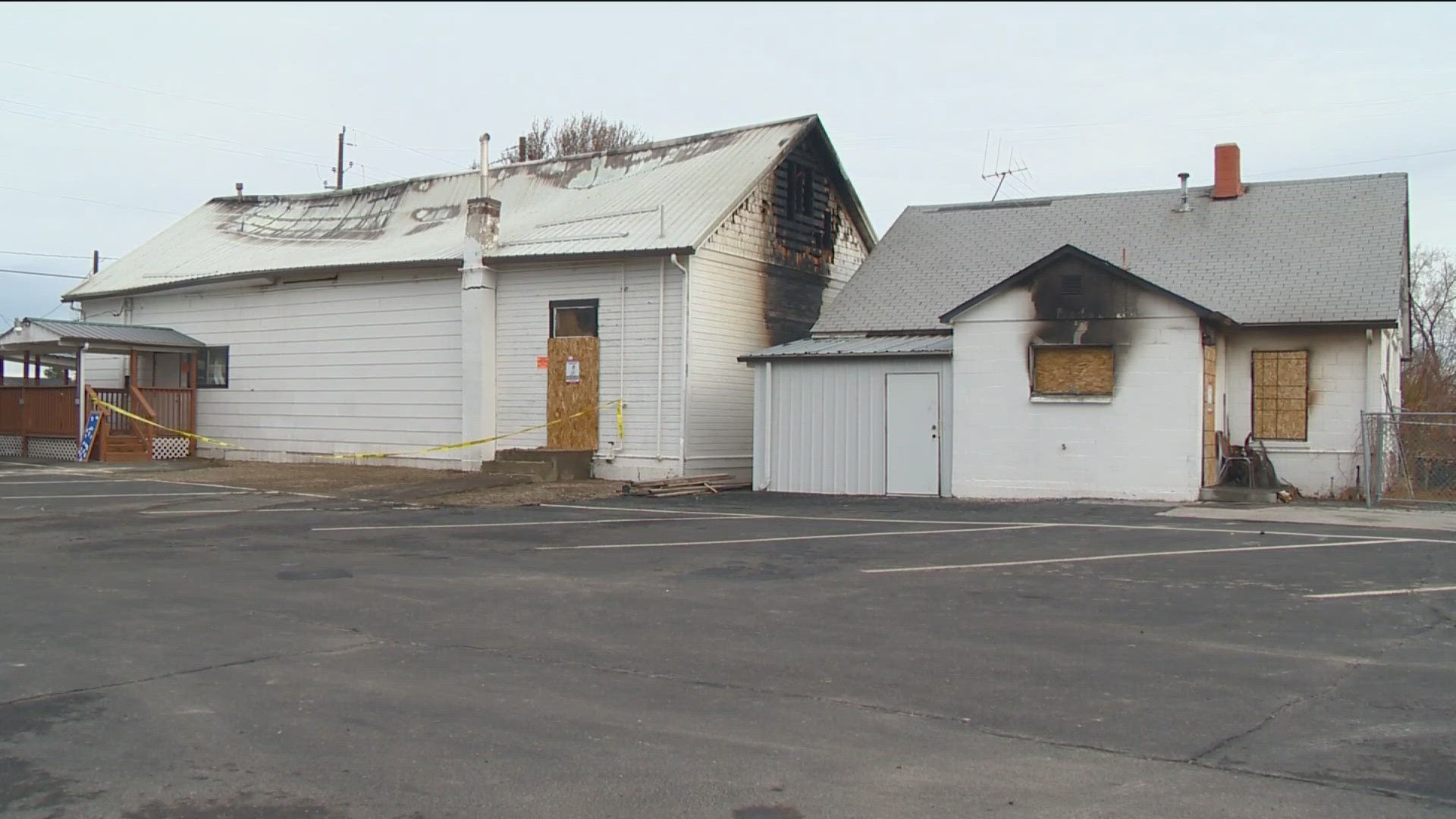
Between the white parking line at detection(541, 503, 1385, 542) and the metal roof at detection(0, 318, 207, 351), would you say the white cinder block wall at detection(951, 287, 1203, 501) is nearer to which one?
the white parking line at detection(541, 503, 1385, 542)

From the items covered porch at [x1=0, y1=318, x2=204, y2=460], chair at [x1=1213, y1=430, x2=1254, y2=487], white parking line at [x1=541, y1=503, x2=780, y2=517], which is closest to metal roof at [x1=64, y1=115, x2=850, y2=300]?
covered porch at [x1=0, y1=318, x2=204, y2=460]

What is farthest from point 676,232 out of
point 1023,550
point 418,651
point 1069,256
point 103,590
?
point 418,651

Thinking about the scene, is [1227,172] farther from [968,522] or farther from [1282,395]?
[968,522]

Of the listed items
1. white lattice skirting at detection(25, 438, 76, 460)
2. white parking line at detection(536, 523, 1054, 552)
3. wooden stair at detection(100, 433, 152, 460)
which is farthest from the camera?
white lattice skirting at detection(25, 438, 76, 460)

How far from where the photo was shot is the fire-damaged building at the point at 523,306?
23.0 meters

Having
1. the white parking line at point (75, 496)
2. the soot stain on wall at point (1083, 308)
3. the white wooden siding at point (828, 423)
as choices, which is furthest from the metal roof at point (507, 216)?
the white parking line at point (75, 496)

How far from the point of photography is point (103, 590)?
1037 centimetres

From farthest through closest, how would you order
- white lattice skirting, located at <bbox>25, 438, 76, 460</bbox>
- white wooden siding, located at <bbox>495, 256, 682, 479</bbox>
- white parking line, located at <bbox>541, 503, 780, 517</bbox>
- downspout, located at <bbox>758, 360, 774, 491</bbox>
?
white lattice skirting, located at <bbox>25, 438, 76, 460</bbox>, white wooden siding, located at <bbox>495, 256, 682, 479</bbox>, downspout, located at <bbox>758, 360, 774, 491</bbox>, white parking line, located at <bbox>541, 503, 780, 517</bbox>

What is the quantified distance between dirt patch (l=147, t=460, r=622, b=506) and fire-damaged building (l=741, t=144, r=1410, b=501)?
401cm

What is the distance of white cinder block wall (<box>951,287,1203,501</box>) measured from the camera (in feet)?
60.7

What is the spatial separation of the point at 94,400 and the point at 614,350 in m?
12.5

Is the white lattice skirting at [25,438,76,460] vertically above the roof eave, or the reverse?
the roof eave

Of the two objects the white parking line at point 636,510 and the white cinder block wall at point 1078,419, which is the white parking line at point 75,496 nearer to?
the white parking line at point 636,510

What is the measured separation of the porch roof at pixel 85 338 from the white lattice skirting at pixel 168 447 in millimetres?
2158
